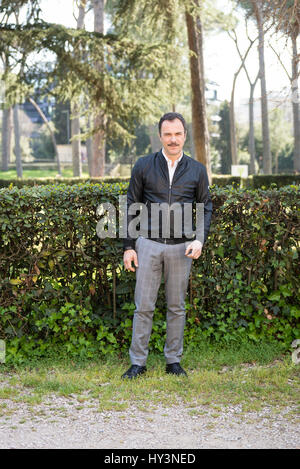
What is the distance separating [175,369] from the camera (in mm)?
4223

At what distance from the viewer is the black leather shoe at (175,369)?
4211 mm

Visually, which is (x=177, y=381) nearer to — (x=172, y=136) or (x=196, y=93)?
(x=172, y=136)

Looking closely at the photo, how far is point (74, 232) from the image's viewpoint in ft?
15.1

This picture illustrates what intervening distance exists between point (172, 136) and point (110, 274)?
1473 millimetres

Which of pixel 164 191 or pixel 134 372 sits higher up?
pixel 164 191

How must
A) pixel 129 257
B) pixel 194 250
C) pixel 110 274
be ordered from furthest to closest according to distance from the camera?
pixel 110 274 < pixel 129 257 < pixel 194 250

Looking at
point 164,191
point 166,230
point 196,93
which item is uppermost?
point 196,93

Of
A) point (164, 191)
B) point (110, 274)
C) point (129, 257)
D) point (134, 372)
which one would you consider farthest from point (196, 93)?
point (134, 372)

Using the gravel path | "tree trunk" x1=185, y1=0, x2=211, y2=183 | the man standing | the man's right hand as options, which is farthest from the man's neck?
"tree trunk" x1=185, y1=0, x2=211, y2=183

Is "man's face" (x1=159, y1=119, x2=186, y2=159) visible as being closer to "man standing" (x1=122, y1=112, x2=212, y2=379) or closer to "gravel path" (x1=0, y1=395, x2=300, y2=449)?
"man standing" (x1=122, y1=112, x2=212, y2=379)

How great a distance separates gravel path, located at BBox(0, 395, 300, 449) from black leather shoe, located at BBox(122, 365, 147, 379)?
427mm
